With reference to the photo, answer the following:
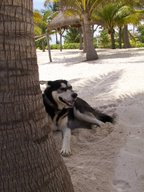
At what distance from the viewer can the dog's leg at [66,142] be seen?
16.5 feet

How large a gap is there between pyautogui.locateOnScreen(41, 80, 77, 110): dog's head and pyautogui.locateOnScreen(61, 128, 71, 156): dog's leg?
356 mm

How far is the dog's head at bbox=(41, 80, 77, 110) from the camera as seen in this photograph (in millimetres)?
Answer: 5621

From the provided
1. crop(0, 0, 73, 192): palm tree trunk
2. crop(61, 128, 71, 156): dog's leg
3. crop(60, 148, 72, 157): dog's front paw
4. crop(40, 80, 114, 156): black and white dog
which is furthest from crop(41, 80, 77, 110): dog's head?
crop(0, 0, 73, 192): palm tree trunk

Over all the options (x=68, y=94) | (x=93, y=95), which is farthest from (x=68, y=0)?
(x=68, y=94)

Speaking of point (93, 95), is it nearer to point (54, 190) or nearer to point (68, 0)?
point (54, 190)

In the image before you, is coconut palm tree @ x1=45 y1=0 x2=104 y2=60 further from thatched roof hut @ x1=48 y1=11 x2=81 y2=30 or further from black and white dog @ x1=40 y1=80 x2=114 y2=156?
black and white dog @ x1=40 y1=80 x2=114 y2=156

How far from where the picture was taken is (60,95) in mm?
5621

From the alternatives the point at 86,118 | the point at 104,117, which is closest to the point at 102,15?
the point at 104,117

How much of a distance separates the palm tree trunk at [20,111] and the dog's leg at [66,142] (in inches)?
79.8

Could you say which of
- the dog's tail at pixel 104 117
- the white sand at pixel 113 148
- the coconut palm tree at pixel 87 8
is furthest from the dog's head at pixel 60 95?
the coconut palm tree at pixel 87 8

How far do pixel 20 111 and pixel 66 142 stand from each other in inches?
99.4

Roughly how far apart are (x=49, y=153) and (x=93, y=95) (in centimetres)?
653

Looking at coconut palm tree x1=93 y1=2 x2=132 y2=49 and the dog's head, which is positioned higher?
coconut palm tree x1=93 y1=2 x2=132 y2=49

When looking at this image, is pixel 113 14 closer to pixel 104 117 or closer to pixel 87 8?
pixel 87 8
